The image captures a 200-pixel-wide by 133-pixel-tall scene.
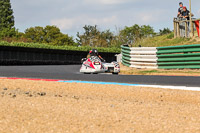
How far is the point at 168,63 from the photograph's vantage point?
59.7 ft

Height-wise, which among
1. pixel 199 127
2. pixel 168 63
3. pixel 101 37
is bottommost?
pixel 199 127

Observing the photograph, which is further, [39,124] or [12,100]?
[12,100]

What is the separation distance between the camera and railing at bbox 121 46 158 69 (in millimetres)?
19200

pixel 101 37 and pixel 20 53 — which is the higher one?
pixel 101 37

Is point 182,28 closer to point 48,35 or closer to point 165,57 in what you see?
point 165,57

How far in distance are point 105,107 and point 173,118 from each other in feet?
4.18

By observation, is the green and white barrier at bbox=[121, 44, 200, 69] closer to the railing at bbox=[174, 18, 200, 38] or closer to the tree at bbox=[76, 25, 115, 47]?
the railing at bbox=[174, 18, 200, 38]

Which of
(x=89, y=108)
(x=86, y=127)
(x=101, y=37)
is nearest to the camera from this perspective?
(x=86, y=127)

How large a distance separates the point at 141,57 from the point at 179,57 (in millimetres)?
2786

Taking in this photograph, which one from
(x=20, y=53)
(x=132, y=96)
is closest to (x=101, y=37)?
(x=20, y=53)

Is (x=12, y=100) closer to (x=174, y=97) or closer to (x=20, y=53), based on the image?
(x=174, y=97)

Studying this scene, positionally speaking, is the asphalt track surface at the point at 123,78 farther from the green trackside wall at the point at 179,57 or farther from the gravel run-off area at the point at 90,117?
the gravel run-off area at the point at 90,117

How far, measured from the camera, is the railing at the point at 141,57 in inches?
756

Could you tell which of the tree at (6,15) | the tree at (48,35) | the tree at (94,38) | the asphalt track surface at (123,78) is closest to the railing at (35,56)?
the asphalt track surface at (123,78)
